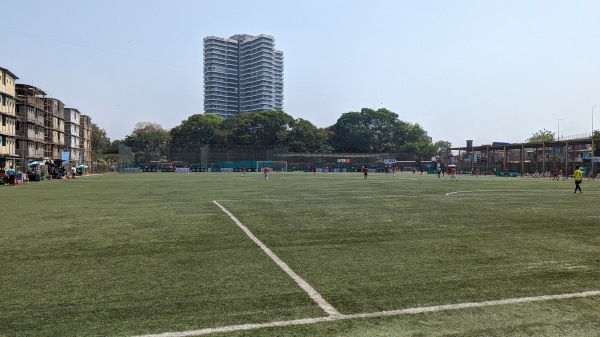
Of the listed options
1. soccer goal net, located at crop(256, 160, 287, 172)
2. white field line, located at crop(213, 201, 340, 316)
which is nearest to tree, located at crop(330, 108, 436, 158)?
soccer goal net, located at crop(256, 160, 287, 172)

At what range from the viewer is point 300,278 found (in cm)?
697

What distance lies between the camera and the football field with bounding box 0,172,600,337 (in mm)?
5008

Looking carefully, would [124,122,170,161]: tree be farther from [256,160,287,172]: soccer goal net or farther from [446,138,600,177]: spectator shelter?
[446,138,600,177]: spectator shelter

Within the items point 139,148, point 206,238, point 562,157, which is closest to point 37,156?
point 139,148

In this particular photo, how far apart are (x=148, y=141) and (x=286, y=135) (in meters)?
42.8

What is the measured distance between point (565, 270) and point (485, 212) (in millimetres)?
9040

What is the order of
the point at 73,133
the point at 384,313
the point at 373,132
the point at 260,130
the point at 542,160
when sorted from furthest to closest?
1. the point at 373,132
2. the point at 260,130
3. the point at 542,160
4. the point at 73,133
5. the point at 384,313

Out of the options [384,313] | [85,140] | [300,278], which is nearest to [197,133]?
[85,140]

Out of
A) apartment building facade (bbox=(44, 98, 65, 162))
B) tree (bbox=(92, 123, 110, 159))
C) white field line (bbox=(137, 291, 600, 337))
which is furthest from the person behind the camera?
tree (bbox=(92, 123, 110, 159))

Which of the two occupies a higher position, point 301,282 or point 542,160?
point 542,160

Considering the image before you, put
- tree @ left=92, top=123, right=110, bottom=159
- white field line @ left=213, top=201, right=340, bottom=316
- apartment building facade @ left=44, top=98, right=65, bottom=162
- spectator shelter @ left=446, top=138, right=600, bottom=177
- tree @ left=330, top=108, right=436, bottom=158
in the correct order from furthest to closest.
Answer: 1. tree @ left=330, top=108, right=436, bottom=158
2. tree @ left=92, top=123, right=110, bottom=159
3. spectator shelter @ left=446, top=138, right=600, bottom=177
4. apartment building facade @ left=44, top=98, right=65, bottom=162
5. white field line @ left=213, top=201, right=340, bottom=316

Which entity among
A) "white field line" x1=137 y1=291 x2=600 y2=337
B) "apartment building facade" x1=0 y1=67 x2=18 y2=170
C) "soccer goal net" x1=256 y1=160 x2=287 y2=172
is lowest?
"white field line" x1=137 y1=291 x2=600 y2=337

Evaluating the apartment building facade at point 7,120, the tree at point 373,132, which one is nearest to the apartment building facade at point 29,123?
the apartment building facade at point 7,120

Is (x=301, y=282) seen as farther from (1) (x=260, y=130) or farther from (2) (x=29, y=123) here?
(1) (x=260, y=130)
